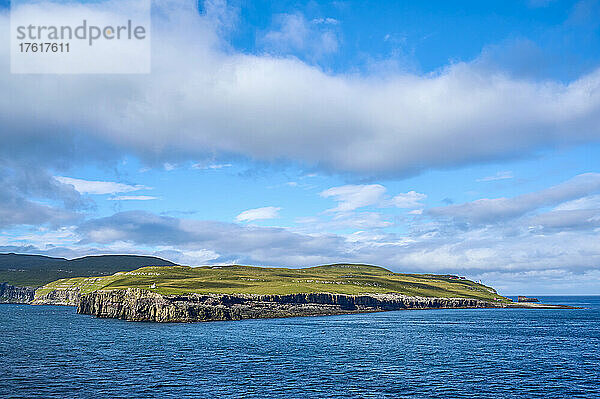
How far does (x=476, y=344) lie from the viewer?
13288cm

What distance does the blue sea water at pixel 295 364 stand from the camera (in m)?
74.6

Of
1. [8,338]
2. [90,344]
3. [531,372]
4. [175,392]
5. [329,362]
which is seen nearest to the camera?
[175,392]

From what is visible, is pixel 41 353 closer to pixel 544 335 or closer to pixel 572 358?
pixel 572 358

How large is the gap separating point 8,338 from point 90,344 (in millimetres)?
35839

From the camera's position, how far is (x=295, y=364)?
9806cm

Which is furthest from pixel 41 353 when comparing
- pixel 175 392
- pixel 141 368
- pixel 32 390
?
pixel 175 392

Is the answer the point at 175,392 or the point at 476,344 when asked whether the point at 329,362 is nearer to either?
the point at 175,392

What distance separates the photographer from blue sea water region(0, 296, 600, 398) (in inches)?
2936

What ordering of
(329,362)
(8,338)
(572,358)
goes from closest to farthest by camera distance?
(329,362)
(572,358)
(8,338)

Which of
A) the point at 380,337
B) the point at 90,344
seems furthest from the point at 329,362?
the point at 90,344

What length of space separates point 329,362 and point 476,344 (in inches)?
2147

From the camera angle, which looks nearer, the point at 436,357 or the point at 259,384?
the point at 259,384

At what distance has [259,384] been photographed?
79.1 meters

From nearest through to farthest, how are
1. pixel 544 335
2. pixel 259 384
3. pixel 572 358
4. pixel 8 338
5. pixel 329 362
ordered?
1. pixel 259 384
2. pixel 329 362
3. pixel 572 358
4. pixel 8 338
5. pixel 544 335
